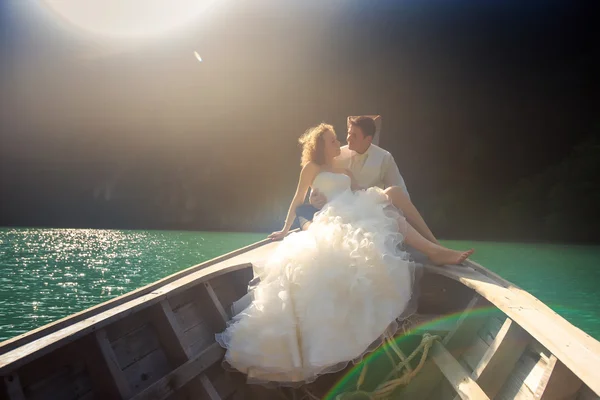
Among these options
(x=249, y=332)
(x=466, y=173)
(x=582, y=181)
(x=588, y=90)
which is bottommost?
(x=582, y=181)

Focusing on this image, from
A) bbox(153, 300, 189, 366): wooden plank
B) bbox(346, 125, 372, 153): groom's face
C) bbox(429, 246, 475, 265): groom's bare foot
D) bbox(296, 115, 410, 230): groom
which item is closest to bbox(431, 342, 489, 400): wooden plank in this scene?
bbox(429, 246, 475, 265): groom's bare foot

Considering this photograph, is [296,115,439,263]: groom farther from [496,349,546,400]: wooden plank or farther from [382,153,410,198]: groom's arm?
[496,349,546,400]: wooden plank

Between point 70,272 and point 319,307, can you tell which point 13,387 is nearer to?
point 319,307

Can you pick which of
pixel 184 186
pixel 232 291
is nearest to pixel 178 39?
pixel 184 186

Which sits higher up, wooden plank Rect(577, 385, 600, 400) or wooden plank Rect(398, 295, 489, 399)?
wooden plank Rect(577, 385, 600, 400)

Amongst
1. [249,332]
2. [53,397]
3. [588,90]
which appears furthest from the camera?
[588,90]

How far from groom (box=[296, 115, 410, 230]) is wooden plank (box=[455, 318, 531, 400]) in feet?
6.26

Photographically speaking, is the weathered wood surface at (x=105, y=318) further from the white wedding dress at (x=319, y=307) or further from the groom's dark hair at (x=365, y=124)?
the groom's dark hair at (x=365, y=124)

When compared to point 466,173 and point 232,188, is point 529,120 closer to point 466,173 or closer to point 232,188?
point 466,173

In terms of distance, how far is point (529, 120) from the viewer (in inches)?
1144

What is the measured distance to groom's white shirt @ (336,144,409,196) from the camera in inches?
152

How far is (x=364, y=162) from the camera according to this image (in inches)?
153

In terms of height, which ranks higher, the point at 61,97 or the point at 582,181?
the point at 61,97

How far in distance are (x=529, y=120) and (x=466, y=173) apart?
5331mm
